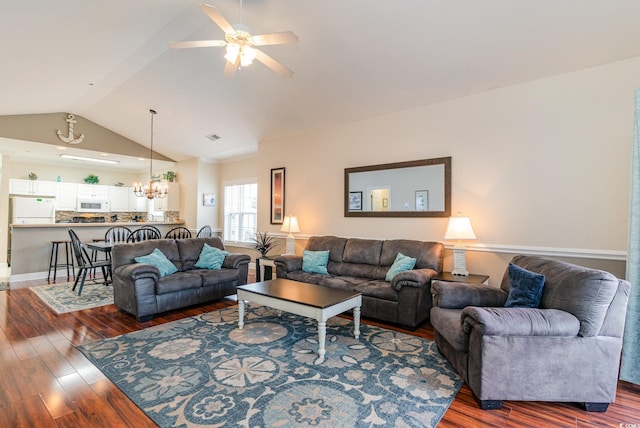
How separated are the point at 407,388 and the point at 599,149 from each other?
3113 mm

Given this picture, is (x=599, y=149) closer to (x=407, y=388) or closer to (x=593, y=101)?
(x=593, y=101)

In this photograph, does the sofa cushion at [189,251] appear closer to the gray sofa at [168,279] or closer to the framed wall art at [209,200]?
the gray sofa at [168,279]

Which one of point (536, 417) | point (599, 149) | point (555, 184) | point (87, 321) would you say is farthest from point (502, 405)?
point (87, 321)

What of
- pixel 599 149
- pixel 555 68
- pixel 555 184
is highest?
pixel 555 68

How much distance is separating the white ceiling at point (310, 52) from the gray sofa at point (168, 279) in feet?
8.11

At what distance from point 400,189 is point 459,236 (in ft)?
3.88

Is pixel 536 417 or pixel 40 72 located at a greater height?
pixel 40 72

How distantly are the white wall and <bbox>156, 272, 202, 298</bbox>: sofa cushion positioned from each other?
252cm

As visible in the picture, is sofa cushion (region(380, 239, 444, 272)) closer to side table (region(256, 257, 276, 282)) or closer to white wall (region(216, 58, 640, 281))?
white wall (region(216, 58, 640, 281))

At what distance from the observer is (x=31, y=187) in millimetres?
7793

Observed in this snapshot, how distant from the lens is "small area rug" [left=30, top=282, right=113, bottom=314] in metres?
4.33

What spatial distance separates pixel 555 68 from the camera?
332 centimetres

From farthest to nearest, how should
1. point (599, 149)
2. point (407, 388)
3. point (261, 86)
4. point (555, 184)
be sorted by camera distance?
1. point (261, 86)
2. point (555, 184)
3. point (599, 149)
4. point (407, 388)

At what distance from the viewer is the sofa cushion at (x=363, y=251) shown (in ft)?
14.5
